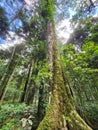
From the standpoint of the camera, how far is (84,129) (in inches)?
110

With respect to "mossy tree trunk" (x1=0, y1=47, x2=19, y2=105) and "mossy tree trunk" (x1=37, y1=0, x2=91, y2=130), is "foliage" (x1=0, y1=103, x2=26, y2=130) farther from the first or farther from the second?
"mossy tree trunk" (x1=0, y1=47, x2=19, y2=105)

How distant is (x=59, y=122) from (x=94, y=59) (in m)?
4.21

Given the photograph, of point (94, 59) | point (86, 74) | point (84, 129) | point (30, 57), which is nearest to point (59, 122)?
point (84, 129)

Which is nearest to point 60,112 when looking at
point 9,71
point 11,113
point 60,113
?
point 60,113

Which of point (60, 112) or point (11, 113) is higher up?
point (11, 113)

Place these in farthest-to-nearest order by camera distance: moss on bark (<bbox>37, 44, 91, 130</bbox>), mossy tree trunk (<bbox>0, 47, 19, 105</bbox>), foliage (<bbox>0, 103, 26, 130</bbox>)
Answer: mossy tree trunk (<bbox>0, 47, 19, 105</bbox>) < foliage (<bbox>0, 103, 26, 130</bbox>) < moss on bark (<bbox>37, 44, 91, 130</bbox>)

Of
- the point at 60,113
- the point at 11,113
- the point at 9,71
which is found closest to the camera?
the point at 60,113

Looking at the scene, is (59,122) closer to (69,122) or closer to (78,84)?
(69,122)

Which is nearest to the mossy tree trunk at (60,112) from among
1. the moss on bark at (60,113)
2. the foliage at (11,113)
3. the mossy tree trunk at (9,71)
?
the moss on bark at (60,113)

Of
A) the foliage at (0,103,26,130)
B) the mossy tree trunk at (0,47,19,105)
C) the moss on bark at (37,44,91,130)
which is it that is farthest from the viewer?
the mossy tree trunk at (0,47,19,105)

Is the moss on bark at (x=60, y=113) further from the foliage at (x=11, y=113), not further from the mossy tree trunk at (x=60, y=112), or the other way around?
the foliage at (x=11, y=113)

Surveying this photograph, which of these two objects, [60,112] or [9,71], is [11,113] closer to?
[60,112]

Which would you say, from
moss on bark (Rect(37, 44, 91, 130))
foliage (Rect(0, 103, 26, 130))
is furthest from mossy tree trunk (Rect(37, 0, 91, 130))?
foliage (Rect(0, 103, 26, 130))

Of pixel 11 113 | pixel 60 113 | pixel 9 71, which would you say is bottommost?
pixel 60 113
